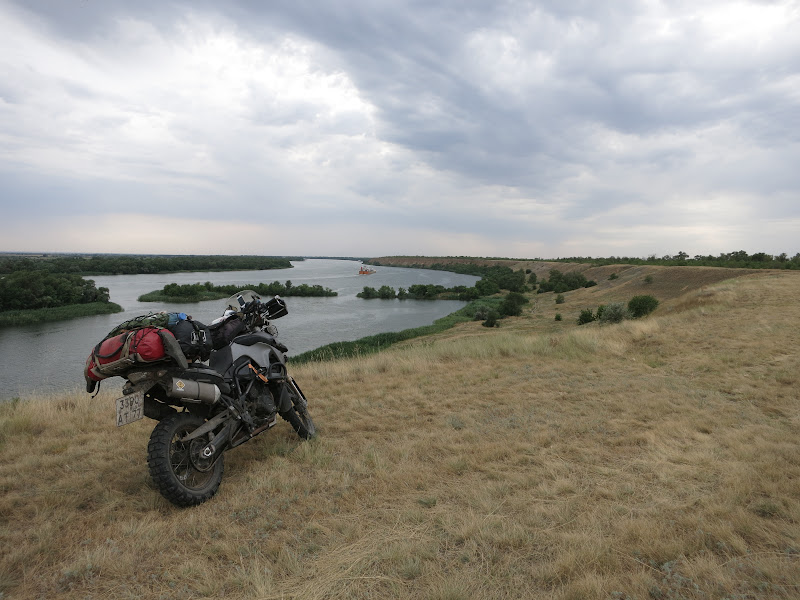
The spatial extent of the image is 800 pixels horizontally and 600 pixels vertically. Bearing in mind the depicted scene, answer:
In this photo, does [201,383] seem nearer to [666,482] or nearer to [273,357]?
[273,357]

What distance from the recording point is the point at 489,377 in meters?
7.12

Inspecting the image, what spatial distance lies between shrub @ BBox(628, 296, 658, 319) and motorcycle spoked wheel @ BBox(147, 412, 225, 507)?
20292 mm

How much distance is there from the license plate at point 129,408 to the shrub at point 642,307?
20723mm

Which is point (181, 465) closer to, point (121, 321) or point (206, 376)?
point (206, 376)

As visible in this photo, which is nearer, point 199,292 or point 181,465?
point 181,465

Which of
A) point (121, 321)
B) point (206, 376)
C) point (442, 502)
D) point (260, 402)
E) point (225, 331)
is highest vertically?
point (225, 331)

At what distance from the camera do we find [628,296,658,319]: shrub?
739 inches

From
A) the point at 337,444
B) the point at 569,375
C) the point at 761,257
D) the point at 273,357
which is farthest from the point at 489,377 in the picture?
the point at 761,257

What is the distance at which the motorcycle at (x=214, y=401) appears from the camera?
281 cm

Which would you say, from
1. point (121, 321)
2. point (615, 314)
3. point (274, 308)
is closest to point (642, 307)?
point (615, 314)

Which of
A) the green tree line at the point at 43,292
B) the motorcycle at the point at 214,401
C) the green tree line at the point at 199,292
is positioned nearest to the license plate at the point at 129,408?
the motorcycle at the point at 214,401

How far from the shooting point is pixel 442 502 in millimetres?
2953

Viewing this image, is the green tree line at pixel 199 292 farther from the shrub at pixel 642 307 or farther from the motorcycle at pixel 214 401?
the motorcycle at pixel 214 401

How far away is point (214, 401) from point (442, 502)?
1983 millimetres
